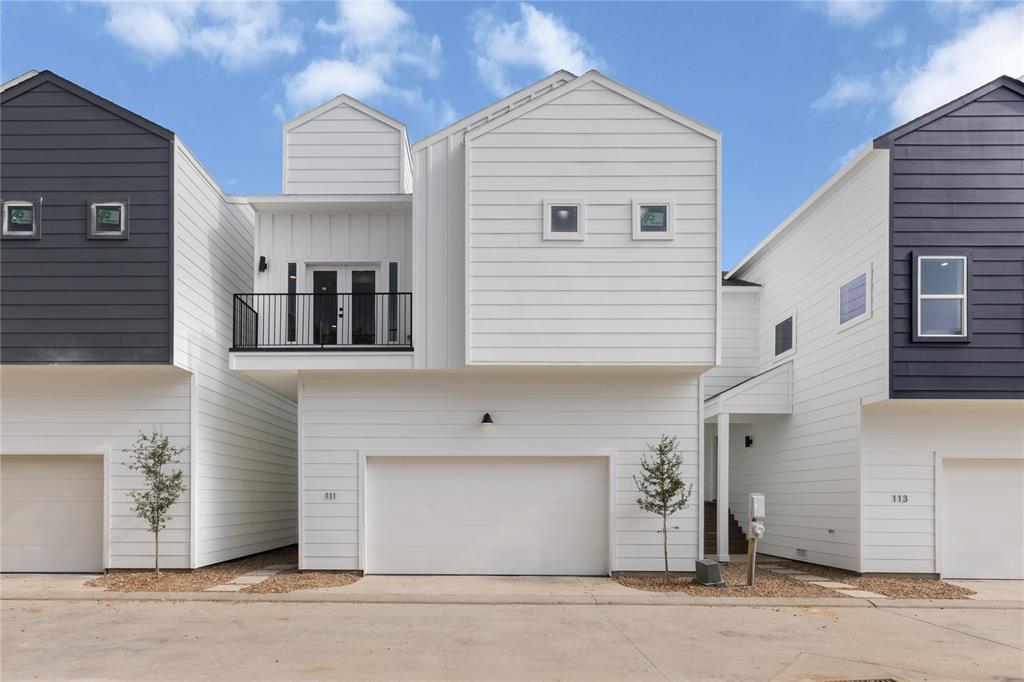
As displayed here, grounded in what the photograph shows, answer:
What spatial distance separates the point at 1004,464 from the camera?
12305 mm

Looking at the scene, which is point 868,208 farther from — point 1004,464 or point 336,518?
point 336,518

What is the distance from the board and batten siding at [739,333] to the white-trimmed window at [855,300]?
3.77m

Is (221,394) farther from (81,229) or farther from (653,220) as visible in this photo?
(653,220)

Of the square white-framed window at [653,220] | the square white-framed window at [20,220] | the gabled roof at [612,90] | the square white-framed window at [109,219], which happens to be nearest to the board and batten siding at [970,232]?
the gabled roof at [612,90]

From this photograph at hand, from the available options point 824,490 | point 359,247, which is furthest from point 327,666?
point 824,490

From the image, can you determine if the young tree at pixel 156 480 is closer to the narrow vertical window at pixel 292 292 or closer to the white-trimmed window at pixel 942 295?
the narrow vertical window at pixel 292 292

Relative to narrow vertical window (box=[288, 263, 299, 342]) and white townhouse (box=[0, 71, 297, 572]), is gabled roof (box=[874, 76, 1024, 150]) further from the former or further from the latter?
white townhouse (box=[0, 71, 297, 572])

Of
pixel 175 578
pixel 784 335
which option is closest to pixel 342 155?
pixel 175 578

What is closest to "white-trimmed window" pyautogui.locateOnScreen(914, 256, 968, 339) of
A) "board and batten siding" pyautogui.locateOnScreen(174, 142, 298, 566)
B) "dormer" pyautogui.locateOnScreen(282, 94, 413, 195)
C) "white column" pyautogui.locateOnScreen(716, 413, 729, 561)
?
"white column" pyautogui.locateOnScreen(716, 413, 729, 561)

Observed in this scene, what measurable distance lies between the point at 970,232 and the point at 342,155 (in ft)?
34.3

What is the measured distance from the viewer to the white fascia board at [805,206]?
11969mm

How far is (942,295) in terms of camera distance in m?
11.4

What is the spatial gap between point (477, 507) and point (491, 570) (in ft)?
3.20

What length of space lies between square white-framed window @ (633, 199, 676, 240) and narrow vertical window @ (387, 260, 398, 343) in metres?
3.99
